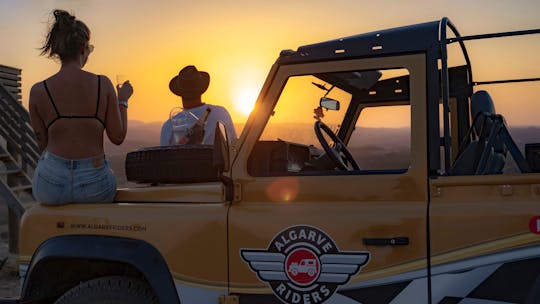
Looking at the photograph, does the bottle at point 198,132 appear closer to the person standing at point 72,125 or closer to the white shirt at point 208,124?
the white shirt at point 208,124

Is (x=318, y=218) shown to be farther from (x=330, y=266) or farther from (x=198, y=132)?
(x=198, y=132)

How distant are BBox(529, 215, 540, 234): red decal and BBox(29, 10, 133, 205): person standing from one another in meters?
2.34

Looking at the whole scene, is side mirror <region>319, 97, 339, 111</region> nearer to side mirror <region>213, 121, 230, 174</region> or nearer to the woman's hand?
side mirror <region>213, 121, 230, 174</region>

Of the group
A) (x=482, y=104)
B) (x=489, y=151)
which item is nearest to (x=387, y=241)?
(x=489, y=151)

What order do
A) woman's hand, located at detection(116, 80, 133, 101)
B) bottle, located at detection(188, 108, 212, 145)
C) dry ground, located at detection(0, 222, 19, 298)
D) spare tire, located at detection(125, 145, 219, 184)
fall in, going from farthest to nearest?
dry ground, located at detection(0, 222, 19, 298) → bottle, located at detection(188, 108, 212, 145) → woman's hand, located at detection(116, 80, 133, 101) → spare tire, located at detection(125, 145, 219, 184)

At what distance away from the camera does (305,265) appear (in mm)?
3023

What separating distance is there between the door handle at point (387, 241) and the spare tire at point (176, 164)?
41.6 inches

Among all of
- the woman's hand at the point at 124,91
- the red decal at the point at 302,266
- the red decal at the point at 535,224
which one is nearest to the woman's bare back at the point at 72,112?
the woman's hand at the point at 124,91

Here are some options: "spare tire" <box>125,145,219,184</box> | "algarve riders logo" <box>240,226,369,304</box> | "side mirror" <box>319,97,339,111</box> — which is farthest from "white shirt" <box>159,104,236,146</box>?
"algarve riders logo" <box>240,226,369,304</box>

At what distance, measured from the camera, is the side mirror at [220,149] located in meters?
3.12

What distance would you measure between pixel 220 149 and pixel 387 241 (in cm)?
96

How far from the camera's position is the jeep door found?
2.94m

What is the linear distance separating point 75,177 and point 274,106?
4.28ft

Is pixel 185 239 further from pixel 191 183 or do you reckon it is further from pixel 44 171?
pixel 44 171
